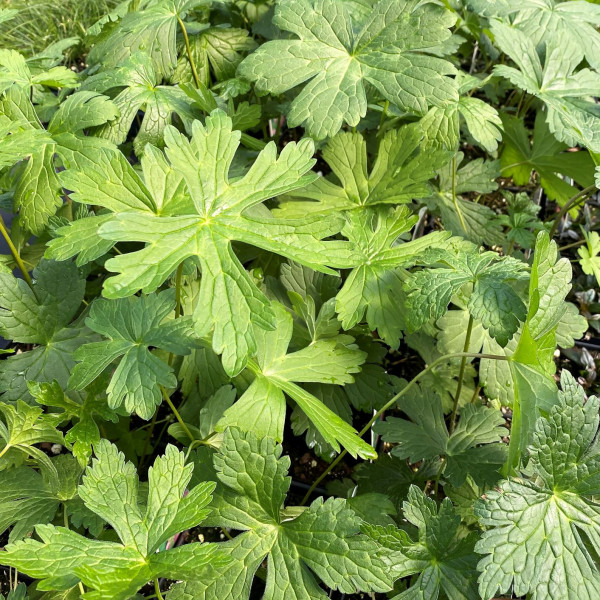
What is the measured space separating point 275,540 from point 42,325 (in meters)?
0.73

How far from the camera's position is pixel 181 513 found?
1.02m

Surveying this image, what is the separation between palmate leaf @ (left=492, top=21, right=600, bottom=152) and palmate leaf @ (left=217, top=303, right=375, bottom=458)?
91 centimetres

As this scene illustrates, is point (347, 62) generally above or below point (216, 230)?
above

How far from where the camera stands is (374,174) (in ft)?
5.51

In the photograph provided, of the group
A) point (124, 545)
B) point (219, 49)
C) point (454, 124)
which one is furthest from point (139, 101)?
point (124, 545)

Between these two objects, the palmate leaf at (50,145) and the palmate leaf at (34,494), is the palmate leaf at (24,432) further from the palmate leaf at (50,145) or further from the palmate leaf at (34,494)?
the palmate leaf at (50,145)

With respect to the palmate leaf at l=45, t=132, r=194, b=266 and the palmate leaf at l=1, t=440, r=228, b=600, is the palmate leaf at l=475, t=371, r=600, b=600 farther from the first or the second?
the palmate leaf at l=45, t=132, r=194, b=266

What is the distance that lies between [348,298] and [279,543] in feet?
1.86

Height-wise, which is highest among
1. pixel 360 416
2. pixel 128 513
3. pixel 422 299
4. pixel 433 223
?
pixel 422 299

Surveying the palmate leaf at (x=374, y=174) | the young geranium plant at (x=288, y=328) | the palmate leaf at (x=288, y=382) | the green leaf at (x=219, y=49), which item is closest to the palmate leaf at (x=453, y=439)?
the young geranium plant at (x=288, y=328)

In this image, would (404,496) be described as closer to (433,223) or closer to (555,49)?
(433,223)

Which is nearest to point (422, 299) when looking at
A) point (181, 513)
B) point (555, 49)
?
point (181, 513)

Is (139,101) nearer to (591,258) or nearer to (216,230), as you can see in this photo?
(216,230)

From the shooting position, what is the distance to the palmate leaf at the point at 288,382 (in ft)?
4.00
